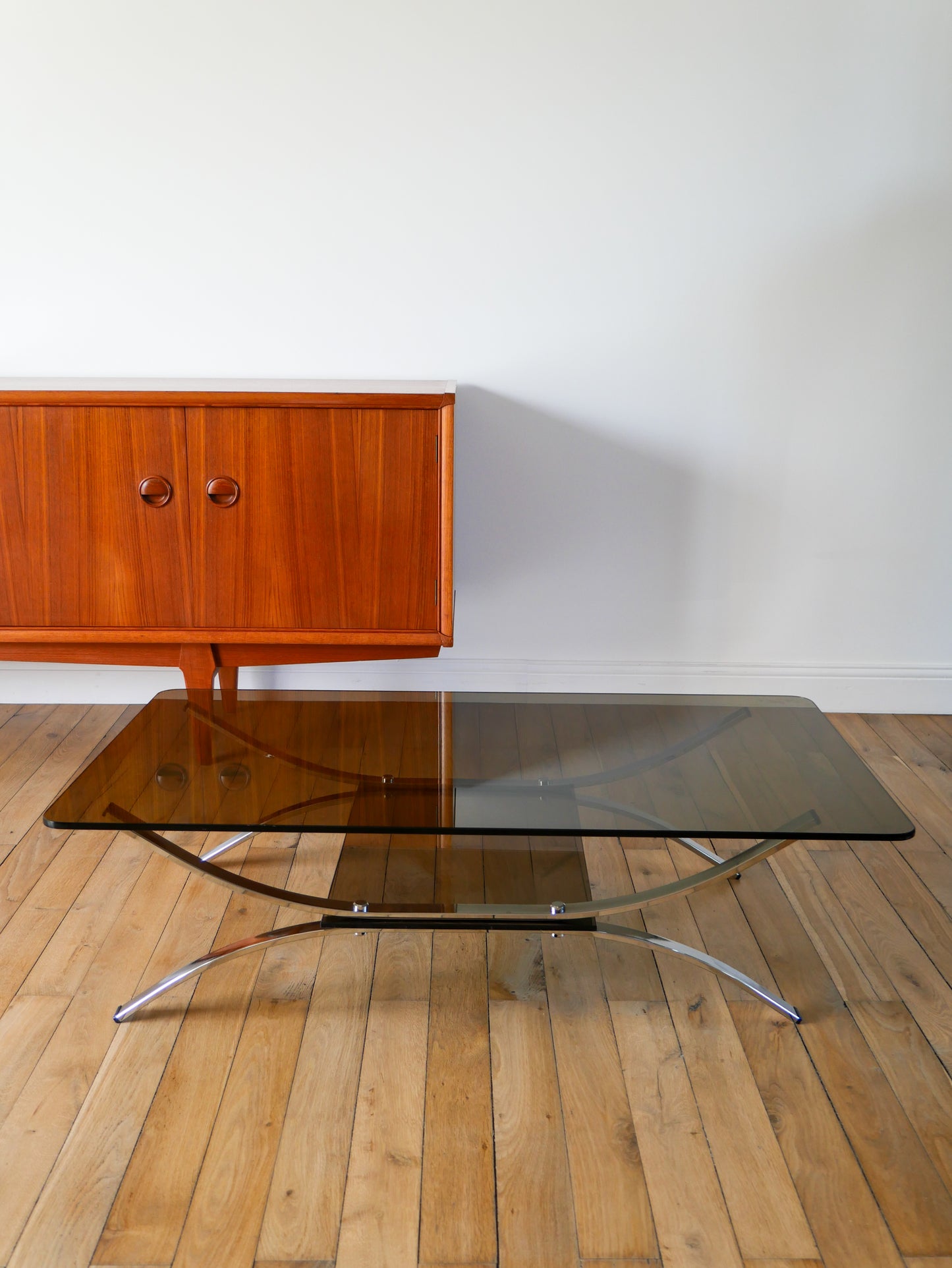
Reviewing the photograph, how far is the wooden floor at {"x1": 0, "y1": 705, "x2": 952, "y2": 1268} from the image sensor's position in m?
1.30

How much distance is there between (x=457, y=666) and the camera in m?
2.93

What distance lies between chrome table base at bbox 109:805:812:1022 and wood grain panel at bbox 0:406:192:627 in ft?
2.68

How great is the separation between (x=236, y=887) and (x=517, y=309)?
1703mm

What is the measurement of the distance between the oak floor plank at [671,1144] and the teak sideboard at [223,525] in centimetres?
99

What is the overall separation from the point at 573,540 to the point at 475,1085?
164cm

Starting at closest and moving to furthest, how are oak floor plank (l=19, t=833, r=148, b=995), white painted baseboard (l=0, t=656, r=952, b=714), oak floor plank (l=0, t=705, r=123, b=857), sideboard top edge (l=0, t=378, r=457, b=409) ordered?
oak floor plank (l=19, t=833, r=148, b=995)
sideboard top edge (l=0, t=378, r=457, b=409)
oak floor plank (l=0, t=705, r=123, b=857)
white painted baseboard (l=0, t=656, r=952, b=714)

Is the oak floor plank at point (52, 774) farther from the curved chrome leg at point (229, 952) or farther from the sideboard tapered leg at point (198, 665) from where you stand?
the curved chrome leg at point (229, 952)

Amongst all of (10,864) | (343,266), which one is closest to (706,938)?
(10,864)

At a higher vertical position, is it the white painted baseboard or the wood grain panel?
the wood grain panel

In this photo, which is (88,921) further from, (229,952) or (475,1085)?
(475,1085)

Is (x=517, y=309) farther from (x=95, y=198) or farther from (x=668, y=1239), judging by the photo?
(x=668, y=1239)

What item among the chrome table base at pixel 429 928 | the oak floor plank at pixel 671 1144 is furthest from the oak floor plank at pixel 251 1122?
the oak floor plank at pixel 671 1144

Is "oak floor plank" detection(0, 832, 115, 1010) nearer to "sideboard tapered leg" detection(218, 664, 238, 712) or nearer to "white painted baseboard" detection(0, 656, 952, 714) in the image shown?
"sideboard tapered leg" detection(218, 664, 238, 712)

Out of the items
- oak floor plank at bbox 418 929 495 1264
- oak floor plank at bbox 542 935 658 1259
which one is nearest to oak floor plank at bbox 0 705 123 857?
oak floor plank at bbox 418 929 495 1264
